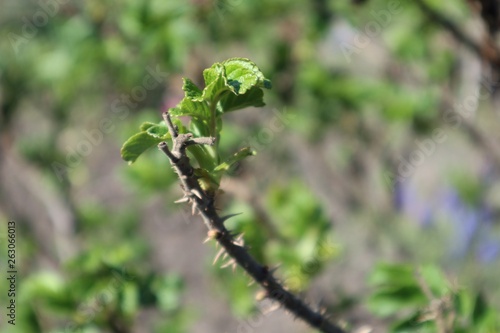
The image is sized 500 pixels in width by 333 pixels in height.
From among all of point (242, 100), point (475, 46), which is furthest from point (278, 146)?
point (242, 100)

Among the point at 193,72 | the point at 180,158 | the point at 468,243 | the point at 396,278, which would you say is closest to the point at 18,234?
the point at 193,72

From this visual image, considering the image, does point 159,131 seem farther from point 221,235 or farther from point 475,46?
point 475,46

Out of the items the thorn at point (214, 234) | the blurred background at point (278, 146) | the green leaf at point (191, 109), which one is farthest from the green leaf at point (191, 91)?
the blurred background at point (278, 146)

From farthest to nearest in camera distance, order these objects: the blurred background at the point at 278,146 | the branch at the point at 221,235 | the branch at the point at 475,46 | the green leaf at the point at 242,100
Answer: the blurred background at the point at 278,146 < the branch at the point at 475,46 < the green leaf at the point at 242,100 < the branch at the point at 221,235

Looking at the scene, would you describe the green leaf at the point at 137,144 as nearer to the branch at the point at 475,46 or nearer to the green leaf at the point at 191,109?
the green leaf at the point at 191,109

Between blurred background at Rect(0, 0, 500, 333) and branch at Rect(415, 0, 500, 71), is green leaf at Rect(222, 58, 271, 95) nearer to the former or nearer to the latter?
blurred background at Rect(0, 0, 500, 333)

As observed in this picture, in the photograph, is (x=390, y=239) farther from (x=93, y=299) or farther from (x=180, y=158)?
(x=180, y=158)
